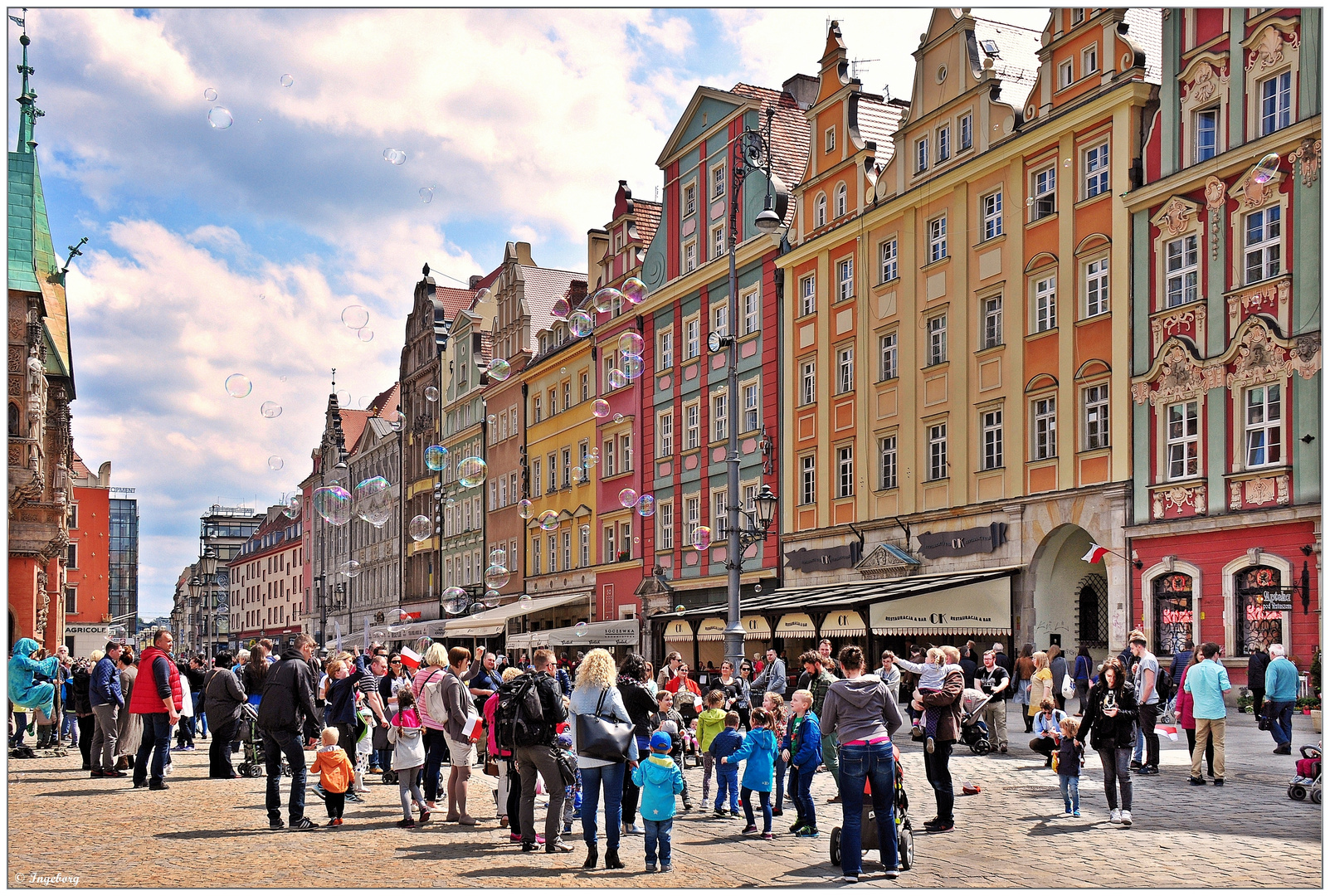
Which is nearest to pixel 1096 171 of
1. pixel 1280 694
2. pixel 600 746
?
pixel 1280 694

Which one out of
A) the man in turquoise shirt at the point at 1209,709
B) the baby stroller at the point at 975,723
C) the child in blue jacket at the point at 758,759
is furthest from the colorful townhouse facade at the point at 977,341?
the child in blue jacket at the point at 758,759

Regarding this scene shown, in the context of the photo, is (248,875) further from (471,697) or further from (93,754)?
(93,754)

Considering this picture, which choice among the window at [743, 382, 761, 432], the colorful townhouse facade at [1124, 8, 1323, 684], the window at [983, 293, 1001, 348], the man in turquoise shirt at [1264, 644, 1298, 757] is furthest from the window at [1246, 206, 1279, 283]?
the window at [743, 382, 761, 432]

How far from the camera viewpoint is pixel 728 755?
42.9 ft

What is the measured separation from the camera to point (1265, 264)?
23344 mm

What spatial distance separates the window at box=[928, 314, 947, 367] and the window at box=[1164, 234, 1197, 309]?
5.88 metres

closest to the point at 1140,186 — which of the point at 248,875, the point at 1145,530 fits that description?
the point at 1145,530

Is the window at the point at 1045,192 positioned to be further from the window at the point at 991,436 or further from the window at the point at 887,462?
the window at the point at 887,462

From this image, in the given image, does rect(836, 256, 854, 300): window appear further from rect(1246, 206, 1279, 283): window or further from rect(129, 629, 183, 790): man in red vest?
rect(129, 629, 183, 790): man in red vest

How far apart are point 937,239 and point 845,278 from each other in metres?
3.54

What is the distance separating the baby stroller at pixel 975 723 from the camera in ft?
51.1

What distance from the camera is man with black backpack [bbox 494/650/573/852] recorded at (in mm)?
11211

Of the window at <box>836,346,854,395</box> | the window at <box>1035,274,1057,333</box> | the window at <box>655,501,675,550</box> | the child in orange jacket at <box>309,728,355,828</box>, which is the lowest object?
A: the child in orange jacket at <box>309,728,355,828</box>

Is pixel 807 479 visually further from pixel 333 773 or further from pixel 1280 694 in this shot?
pixel 333 773
